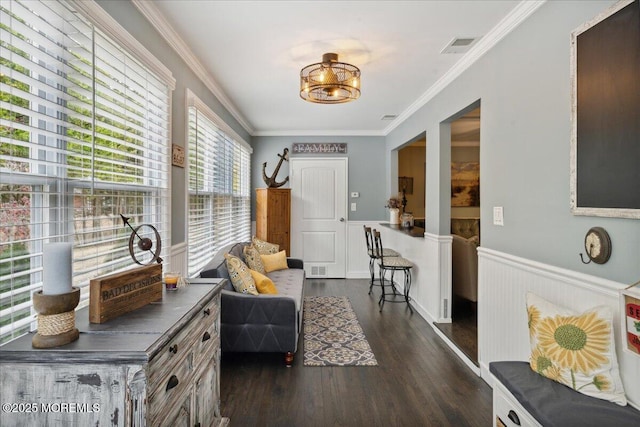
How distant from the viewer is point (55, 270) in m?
1.12

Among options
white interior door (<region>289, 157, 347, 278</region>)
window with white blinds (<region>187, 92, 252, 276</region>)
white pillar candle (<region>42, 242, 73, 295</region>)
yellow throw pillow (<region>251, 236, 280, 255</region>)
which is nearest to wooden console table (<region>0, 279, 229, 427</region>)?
white pillar candle (<region>42, 242, 73, 295</region>)

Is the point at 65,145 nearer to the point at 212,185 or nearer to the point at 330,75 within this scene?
the point at 330,75

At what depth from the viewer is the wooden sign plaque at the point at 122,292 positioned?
4.17 ft

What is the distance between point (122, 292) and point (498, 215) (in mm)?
2416

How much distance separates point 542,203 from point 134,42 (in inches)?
103

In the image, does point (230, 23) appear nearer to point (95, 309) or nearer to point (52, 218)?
point (52, 218)

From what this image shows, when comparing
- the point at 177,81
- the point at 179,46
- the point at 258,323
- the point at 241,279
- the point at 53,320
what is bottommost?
the point at 258,323

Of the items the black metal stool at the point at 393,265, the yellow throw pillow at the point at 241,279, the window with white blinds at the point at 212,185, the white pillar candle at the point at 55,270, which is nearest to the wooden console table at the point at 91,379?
the white pillar candle at the point at 55,270

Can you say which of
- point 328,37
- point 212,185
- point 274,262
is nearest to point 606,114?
point 328,37

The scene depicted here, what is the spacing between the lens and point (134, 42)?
2.11m

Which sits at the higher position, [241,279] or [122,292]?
[122,292]

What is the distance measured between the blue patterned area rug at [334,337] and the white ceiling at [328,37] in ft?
8.47

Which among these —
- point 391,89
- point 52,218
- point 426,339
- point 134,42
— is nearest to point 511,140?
point 391,89

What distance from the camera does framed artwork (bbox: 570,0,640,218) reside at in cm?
149
